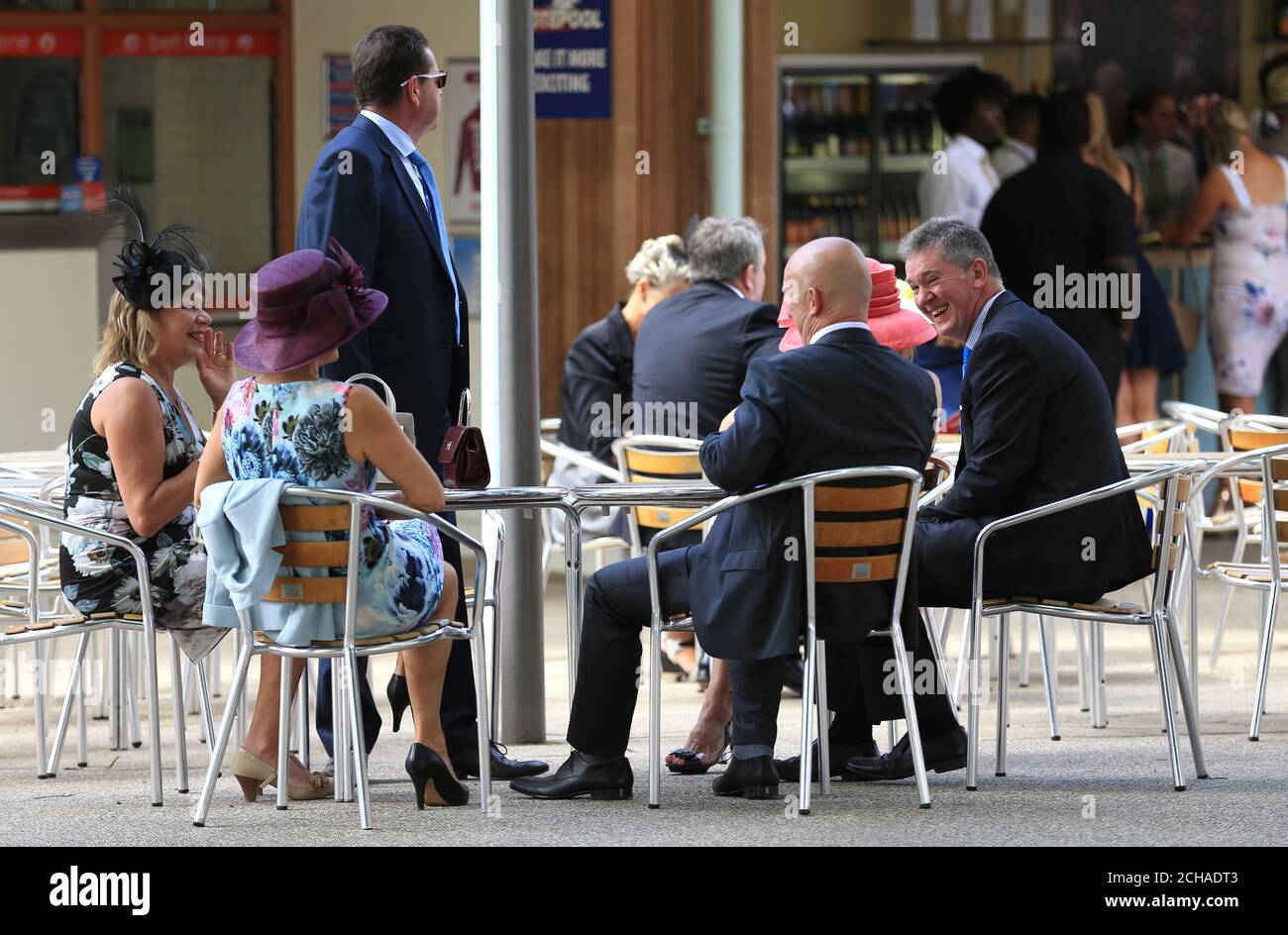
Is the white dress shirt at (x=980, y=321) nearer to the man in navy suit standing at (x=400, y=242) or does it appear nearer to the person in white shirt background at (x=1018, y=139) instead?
the man in navy suit standing at (x=400, y=242)

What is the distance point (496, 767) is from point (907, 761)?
1047mm

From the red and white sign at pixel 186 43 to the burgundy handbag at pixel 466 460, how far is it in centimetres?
532

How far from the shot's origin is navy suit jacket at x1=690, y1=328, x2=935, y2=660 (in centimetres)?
454

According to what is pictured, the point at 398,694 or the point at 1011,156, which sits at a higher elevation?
the point at 1011,156

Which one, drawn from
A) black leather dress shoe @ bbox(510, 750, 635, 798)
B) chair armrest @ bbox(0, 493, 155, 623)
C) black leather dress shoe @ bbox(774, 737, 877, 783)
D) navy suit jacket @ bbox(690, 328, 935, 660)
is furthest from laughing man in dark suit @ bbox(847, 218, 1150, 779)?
chair armrest @ bbox(0, 493, 155, 623)

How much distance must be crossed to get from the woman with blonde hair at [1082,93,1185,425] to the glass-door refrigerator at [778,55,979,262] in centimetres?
85

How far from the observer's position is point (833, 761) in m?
5.08

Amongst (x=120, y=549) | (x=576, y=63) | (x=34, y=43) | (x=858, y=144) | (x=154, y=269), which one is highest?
(x=34, y=43)

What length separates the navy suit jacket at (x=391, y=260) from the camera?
498cm

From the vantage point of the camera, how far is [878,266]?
559 cm

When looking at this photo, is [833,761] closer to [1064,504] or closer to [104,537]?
[1064,504]

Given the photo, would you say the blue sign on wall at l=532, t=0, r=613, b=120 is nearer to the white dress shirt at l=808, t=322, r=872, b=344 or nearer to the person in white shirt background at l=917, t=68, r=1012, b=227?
the person in white shirt background at l=917, t=68, r=1012, b=227

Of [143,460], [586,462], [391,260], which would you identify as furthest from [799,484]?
[586,462]
